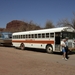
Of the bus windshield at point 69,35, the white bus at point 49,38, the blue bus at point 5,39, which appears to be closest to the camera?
the bus windshield at point 69,35

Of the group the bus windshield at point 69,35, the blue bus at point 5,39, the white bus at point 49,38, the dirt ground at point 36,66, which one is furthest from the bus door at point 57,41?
the blue bus at point 5,39

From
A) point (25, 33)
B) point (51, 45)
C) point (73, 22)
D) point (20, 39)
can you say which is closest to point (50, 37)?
point (51, 45)

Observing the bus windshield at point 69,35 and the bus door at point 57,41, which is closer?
the bus windshield at point 69,35

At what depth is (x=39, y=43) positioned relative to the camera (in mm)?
19844

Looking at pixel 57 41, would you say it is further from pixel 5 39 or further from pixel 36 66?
pixel 5 39

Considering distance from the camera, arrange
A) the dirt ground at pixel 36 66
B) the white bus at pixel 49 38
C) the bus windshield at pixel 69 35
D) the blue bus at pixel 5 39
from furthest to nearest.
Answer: the blue bus at pixel 5 39 → the white bus at pixel 49 38 → the bus windshield at pixel 69 35 → the dirt ground at pixel 36 66

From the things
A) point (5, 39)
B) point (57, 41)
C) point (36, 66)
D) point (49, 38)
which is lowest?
point (36, 66)

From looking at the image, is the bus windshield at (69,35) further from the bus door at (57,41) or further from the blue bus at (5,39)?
the blue bus at (5,39)

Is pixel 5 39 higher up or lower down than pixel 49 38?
higher up

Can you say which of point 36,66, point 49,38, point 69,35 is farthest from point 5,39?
point 36,66

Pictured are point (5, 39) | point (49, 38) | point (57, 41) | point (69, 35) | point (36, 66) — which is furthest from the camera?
point (5, 39)

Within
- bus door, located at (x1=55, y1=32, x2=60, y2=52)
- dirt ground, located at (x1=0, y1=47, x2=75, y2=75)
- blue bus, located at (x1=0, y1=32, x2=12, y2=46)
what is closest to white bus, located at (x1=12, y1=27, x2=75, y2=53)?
bus door, located at (x1=55, y1=32, x2=60, y2=52)

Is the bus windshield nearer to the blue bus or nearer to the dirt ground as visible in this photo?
the dirt ground

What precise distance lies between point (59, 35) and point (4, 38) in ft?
53.0
